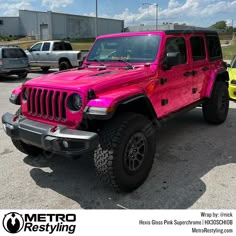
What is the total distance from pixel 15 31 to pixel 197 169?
80.3 meters

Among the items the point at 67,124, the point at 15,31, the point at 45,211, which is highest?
the point at 15,31

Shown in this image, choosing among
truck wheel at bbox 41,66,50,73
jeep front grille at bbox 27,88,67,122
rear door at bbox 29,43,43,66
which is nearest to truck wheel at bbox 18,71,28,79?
rear door at bbox 29,43,43,66

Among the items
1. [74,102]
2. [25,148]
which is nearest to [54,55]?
[25,148]

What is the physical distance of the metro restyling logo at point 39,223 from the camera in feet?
9.68

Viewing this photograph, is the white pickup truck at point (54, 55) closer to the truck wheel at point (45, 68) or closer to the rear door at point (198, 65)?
the truck wheel at point (45, 68)

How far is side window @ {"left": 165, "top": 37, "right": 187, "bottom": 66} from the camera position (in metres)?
4.58

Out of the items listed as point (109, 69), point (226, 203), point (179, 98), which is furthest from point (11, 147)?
point (226, 203)

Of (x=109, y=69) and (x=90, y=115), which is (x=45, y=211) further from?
(x=109, y=69)

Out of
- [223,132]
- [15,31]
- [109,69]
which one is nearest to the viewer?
[109,69]

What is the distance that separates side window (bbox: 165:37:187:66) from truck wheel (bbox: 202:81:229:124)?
1.41 meters

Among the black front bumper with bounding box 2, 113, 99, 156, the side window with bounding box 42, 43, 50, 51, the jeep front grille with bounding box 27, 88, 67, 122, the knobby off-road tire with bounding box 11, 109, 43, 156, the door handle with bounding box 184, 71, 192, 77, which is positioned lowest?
the knobby off-road tire with bounding box 11, 109, 43, 156

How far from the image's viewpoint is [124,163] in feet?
11.1

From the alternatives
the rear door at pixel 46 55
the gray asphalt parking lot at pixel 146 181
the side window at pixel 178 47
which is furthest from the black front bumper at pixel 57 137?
the rear door at pixel 46 55

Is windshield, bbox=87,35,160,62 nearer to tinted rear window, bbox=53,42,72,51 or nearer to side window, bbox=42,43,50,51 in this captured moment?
tinted rear window, bbox=53,42,72,51
